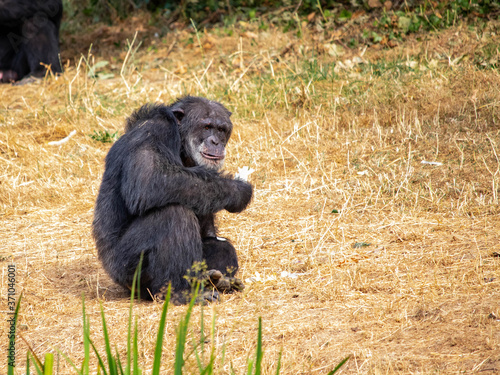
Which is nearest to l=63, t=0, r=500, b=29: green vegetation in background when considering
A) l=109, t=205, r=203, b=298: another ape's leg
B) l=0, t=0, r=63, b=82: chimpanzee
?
l=0, t=0, r=63, b=82: chimpanzee

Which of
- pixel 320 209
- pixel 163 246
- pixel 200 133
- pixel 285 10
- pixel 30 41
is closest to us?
pixel 163 246

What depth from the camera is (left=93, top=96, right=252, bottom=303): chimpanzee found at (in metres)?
3.86

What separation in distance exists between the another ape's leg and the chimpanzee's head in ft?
2.00

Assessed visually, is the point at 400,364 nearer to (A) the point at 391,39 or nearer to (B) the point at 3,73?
(A) the point at 391,39

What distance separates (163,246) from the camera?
3.84 metres

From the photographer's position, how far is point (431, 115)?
7.02m

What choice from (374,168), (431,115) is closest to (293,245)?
(374,168)

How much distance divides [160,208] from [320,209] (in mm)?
2100

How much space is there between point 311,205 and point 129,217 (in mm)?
2146

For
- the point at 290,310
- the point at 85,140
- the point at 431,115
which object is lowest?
the point at 290,310

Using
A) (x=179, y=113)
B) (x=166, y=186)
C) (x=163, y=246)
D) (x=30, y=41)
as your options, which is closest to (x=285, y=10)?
(x=30, y=41)

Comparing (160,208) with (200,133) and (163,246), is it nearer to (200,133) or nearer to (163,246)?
(163,246)

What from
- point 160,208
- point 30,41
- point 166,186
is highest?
point 30,41

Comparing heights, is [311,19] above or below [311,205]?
above
